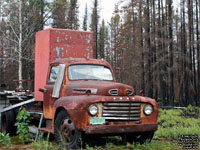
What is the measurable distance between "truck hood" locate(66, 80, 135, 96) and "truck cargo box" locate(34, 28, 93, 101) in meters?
2.31

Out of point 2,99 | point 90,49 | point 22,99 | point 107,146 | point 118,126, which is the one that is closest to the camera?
point 118,126

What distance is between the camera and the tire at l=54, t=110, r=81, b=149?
6.46 m

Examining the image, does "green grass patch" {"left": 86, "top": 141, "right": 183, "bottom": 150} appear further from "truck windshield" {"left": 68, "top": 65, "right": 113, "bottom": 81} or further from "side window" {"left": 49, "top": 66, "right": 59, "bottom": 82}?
"side window" {"left": 49, "top": 66, "right": 59, "bottom": 82}

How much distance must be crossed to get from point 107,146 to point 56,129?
4.09 feet

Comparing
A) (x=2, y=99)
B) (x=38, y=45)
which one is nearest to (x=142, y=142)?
(x=38, y=45)

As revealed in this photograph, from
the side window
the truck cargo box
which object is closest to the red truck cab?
the side window

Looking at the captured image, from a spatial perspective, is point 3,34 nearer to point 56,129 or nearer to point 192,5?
point 192,5

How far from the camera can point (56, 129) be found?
7.18 meters

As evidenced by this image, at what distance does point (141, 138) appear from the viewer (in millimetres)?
7555

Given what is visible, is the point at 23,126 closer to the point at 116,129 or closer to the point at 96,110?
the point at 96,110

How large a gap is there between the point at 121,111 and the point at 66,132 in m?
1.28

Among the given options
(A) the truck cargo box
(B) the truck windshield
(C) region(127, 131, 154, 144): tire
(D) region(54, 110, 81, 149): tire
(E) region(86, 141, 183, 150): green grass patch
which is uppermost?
(A) the truck cargo box

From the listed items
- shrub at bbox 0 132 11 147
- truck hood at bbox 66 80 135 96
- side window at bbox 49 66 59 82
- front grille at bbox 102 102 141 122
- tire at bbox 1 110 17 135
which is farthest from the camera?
tire at bbox 1 110 17 135

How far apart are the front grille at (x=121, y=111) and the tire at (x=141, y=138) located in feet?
2.51
